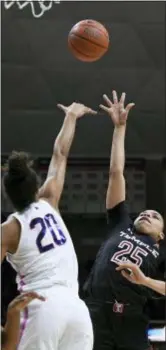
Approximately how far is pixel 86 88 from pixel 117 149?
3.10 m

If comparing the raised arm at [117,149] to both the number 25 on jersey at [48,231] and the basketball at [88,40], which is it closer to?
the basketball at [88,40]

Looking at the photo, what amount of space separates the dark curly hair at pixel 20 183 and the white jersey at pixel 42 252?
0.20ft

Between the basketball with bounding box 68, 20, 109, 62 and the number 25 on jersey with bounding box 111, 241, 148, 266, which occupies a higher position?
the basketball with bounding box 68, 20, 109, 62

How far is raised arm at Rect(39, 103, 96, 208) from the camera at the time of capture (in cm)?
467

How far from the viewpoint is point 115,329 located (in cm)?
588

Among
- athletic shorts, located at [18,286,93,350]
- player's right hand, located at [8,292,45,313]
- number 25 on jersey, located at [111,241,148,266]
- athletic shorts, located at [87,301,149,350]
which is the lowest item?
athletic shorts, located at [87,301,149,350]

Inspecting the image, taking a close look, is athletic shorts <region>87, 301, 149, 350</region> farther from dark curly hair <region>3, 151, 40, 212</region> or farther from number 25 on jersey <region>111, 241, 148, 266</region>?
dark curly hair <region>3, 151, 40, 212</region>

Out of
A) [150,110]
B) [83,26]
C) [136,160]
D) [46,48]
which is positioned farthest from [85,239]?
[83,26]

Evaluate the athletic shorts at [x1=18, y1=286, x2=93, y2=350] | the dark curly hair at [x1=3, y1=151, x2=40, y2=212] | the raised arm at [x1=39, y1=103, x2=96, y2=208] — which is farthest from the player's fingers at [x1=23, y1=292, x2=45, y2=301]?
the raised arm at [x1=39, y1=103, x2=96, y2=208]

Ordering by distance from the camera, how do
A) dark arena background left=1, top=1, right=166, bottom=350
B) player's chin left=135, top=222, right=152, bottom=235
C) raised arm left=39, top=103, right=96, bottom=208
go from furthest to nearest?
dark arena background left=1, top=1, right=166, bottom=350
player's chin left=135, top=222, right=152, bottom=235
raised arm left=39, top=103, right=96, bottom=208

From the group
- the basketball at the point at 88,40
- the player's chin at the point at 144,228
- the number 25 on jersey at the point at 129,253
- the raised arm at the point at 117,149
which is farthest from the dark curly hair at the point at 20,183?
the basketball at the point at 88,40

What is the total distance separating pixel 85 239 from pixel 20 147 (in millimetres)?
1281

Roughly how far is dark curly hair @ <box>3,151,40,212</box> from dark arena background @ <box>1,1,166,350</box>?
14.2 ft

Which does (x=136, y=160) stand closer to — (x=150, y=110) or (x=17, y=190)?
(x=150, y=110)
